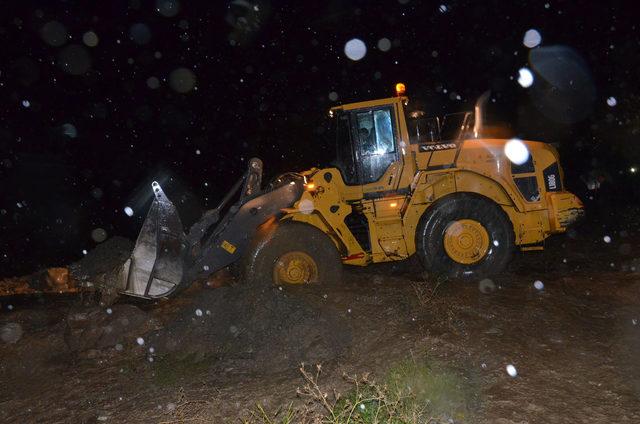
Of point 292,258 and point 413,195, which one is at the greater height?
point 413,195

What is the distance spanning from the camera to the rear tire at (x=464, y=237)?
754cm

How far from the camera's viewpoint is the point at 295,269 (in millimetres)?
7297

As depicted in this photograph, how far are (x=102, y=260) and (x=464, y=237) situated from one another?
532 centimetres

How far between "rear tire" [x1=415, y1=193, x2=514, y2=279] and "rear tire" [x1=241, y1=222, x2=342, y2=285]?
1.38 m

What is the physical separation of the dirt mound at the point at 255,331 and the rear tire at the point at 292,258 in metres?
0.62

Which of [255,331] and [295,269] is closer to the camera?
[255,331]

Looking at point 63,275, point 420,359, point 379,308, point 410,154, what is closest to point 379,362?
Answer: point 420,359

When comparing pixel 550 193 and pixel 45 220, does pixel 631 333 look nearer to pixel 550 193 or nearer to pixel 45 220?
pixel 550 193

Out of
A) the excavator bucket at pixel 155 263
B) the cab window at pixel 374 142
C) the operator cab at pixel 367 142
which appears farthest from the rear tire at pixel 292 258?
the cab window at pixel 374 142

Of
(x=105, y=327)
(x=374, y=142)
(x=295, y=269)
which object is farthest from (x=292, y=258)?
(x=105, y=327)

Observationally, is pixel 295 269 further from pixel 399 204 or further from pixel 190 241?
pixel 399 204

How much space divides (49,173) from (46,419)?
68.2 feet

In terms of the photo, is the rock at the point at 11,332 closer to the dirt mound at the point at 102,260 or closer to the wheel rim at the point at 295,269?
the dirt mound at the point at 102,260

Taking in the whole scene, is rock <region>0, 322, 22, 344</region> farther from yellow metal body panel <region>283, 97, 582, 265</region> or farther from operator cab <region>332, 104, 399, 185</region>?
operator cab <region>332, 104, 399, 185</region>
